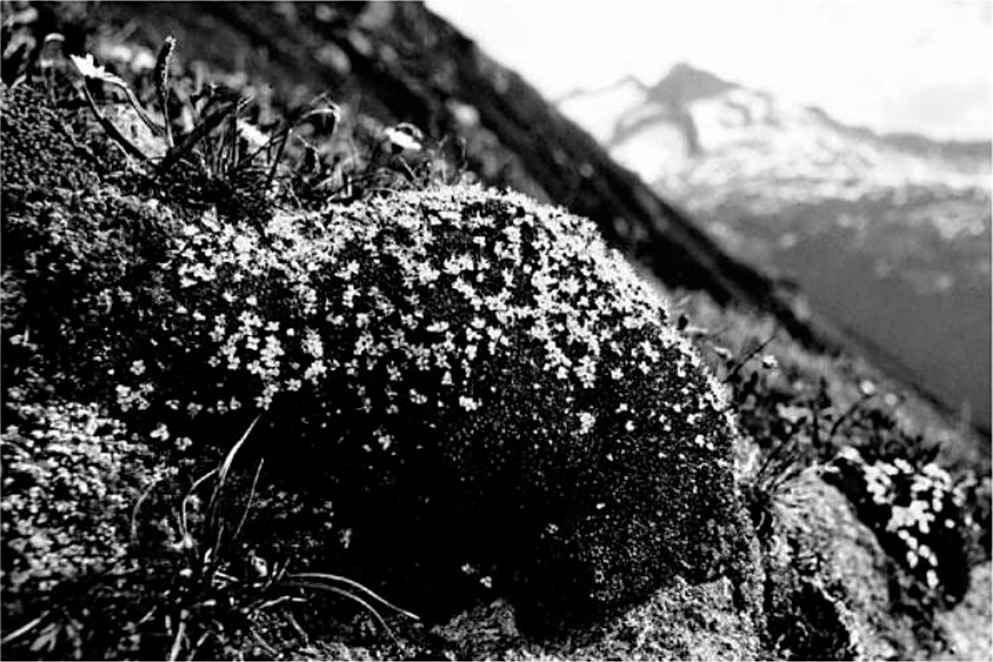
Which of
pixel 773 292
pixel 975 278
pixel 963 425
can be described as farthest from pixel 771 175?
pixel 963 425

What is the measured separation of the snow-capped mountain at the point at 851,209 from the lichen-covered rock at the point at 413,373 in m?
48.0

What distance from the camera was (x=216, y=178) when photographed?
2.92 metres

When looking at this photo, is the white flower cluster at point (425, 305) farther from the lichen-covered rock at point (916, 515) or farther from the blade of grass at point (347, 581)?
the lichen-covered rock at point (916, 515)

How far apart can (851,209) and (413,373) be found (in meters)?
152

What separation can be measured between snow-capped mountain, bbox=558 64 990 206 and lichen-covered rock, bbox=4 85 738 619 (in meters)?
166

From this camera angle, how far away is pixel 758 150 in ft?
655

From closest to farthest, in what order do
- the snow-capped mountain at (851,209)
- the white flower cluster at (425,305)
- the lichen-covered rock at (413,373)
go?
the lichen-covered rock at (413,373) < the white flower cluster at (425,305) < the snow-capped mountain at (851,209)

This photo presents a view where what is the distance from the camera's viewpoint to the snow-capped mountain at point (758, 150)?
168375 mm

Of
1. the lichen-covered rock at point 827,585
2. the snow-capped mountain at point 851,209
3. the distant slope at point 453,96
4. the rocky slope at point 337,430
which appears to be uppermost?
the snow-capped mountain at point 851,209

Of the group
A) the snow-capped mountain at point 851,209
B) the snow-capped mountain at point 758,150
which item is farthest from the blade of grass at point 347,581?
the snow-capped mountain at point 758,150

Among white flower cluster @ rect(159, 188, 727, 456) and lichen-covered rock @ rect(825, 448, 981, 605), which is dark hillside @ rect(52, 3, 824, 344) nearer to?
lichen-covered rock @ rect(825, 448, 981, 605)

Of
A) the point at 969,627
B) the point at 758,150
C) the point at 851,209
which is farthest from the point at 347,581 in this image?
the point at 758,150

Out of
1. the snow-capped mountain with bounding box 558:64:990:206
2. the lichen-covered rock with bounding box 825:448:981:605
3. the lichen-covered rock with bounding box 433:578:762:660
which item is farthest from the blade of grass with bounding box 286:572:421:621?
the snow-capped mountain with bounding box 558:64:990:206

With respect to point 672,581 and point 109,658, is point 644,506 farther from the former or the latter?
point 109,658
